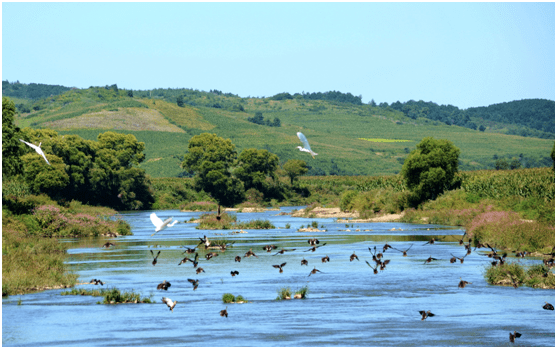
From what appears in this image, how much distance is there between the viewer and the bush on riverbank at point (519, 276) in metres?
30.5

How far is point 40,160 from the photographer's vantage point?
273ft

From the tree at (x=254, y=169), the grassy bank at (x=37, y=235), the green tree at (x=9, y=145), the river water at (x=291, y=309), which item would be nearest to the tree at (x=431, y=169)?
the grassy bank at (x=37, y=235)

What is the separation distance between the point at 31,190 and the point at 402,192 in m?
42.3

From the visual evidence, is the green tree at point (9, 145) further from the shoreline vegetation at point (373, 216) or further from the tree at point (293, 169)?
the tree at point (293, 169)

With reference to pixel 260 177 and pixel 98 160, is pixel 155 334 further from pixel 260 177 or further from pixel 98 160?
pixel 260 177

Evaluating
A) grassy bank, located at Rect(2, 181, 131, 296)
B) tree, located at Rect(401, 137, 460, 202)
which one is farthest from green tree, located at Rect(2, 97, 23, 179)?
tree, located at Rect(401, 137, 460, 202)

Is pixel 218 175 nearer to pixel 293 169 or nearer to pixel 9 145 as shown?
pixel 293 169

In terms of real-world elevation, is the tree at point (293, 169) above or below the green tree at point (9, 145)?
below

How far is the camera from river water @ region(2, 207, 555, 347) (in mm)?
22906

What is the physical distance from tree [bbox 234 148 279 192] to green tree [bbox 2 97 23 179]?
67.1m

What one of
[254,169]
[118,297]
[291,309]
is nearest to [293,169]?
[254,169]

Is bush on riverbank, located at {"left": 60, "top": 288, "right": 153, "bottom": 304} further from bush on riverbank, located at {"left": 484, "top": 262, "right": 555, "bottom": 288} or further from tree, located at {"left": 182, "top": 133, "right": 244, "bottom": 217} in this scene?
tree, located at {"left": 182, "top": 133, "right": 244, "bottom": 217}

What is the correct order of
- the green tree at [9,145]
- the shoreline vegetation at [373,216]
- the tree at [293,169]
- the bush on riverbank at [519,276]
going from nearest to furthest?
1. the bush on riverbank at [519,276]
2. the shoreline vegetation at [373,216]
3. the green tree at [9,145]
4. the tree at [293,169]

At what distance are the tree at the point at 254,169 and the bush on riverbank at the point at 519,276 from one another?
8984 centimetres
